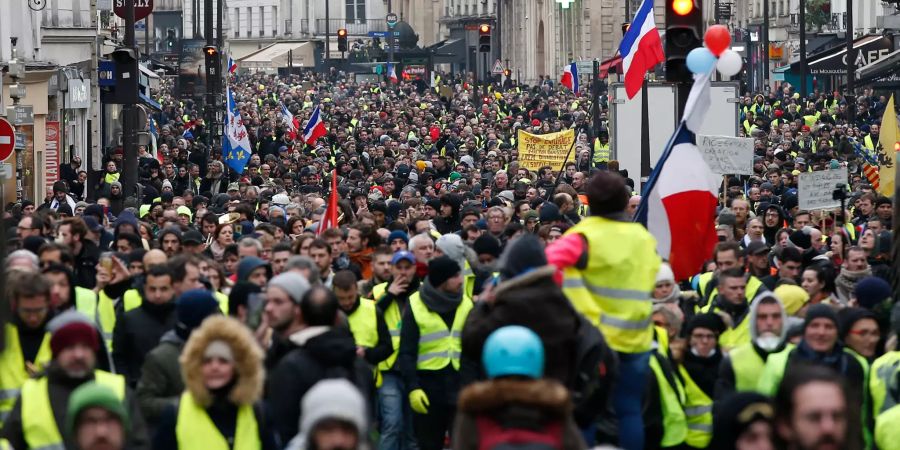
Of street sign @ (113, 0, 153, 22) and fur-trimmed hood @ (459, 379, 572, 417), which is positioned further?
street sign @ (113, 0, 153, 22)

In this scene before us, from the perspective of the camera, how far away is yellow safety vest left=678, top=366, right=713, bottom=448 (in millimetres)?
10672

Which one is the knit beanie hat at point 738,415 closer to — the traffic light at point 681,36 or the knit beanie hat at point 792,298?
the knit beanie hat at point 792,298

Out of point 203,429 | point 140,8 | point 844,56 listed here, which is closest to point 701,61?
point 203,429

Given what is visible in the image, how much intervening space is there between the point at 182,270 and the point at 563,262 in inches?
114

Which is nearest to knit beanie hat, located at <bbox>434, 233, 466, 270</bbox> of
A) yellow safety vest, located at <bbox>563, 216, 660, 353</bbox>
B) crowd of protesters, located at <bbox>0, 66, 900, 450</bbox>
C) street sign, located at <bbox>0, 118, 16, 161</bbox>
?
crowd of protesters, located at <bbox>0, 66, 900, 450</bbox>

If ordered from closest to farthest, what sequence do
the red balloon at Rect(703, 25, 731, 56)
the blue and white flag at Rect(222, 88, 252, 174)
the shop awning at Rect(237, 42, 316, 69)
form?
1. the red balloon at Rect(703, 25, 731, 56)
2. the blue and white flag at Rect(222, 88, 252, 174)
3. the shop awning at Rect(237, 42, 316, 69)

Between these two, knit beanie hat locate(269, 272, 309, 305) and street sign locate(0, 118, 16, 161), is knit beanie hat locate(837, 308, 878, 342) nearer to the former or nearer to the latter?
knit beanie hat locate(269, 272, 309, 305)

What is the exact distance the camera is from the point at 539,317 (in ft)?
28.3

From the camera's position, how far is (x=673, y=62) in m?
14.5

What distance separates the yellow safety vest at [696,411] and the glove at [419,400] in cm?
217

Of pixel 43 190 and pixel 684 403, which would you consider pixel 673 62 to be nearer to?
pixel 684 403

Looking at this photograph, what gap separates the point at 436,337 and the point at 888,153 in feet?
39.8

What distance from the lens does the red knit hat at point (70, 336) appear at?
27.1ft

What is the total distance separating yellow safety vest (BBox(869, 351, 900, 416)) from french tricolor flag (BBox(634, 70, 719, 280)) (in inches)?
103
